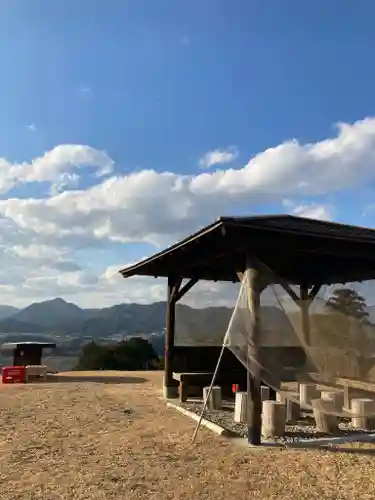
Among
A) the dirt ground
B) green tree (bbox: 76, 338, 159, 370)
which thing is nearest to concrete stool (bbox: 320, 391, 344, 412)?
the dirt ground

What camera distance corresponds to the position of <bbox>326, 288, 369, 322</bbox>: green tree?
6634mm

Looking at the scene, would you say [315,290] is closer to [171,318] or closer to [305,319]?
[305,319]

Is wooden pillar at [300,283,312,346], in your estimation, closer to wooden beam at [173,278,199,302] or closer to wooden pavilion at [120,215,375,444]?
wooden pavilion at [120,215,375,444]

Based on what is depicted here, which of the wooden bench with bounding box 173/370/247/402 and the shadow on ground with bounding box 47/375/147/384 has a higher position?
the wooden bench with bounding box 173/370/247/402

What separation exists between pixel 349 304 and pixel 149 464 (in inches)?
155

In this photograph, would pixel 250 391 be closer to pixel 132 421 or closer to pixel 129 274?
pixel 132 421

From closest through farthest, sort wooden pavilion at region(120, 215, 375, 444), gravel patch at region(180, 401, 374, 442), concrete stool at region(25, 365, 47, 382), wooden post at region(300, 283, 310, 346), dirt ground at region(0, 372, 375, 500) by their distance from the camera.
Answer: dirt ground at region(0, 372, 375, 500) → wooden pavilion at region(120, 215, 375, 444) → gravel patch at region(180, 401, 374, 442) → wooden post at region(300, 283, 310, 346) → concrete stool at region(25, 365, 47, 382)

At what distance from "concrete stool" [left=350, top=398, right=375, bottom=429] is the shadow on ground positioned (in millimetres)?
6060

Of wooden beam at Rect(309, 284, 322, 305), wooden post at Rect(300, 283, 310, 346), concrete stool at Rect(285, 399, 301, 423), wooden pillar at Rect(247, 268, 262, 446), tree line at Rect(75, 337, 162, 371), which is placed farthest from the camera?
tree line at Rect(75, 337, 162, 371)

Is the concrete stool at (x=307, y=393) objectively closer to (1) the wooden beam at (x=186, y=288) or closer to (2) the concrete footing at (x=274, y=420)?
(2) the concrete footing at (x=274, y=420)

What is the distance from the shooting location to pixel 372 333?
250 inches

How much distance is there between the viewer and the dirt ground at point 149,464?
376 centimetres

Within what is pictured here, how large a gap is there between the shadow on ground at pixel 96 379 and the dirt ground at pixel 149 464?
4434mm

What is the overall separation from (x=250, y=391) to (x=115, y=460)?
5.48ft
